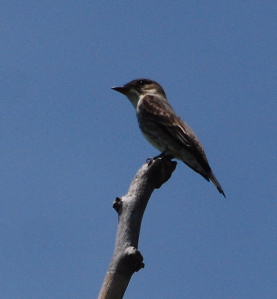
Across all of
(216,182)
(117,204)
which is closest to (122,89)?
(216,182)

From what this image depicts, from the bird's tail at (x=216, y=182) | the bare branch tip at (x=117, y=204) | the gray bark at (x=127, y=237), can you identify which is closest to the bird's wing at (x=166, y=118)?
the bird's tail at (x=216, y=182)

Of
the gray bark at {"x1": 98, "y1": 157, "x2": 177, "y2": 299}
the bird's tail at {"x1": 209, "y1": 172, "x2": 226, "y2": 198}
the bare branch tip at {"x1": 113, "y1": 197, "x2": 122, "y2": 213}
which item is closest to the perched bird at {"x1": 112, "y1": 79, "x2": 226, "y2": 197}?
the bird's tail at {"x1": 209, "y1": 172, "x2": 226, "y2": 198}

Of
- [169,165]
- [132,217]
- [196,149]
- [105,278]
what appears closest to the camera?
[105,278]

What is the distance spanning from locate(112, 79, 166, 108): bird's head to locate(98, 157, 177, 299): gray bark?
6114mm

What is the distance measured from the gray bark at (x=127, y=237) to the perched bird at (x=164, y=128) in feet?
13.5

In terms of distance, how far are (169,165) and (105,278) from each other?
2147 millimetres

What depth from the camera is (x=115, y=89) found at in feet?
35.2

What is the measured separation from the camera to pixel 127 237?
4.20 meters

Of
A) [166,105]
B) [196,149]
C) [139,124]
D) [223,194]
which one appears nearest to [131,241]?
[223,194]

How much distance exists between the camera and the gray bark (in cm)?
406

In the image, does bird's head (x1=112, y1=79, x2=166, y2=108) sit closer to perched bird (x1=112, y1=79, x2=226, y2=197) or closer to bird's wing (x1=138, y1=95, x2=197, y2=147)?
perched bird (x1=112, y1=79, x2=226, y2=197)

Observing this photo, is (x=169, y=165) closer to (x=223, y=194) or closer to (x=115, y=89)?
(x=223, y=194)

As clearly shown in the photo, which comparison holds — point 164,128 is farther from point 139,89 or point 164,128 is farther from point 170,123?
point 139,89

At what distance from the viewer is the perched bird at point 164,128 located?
9.55 m
